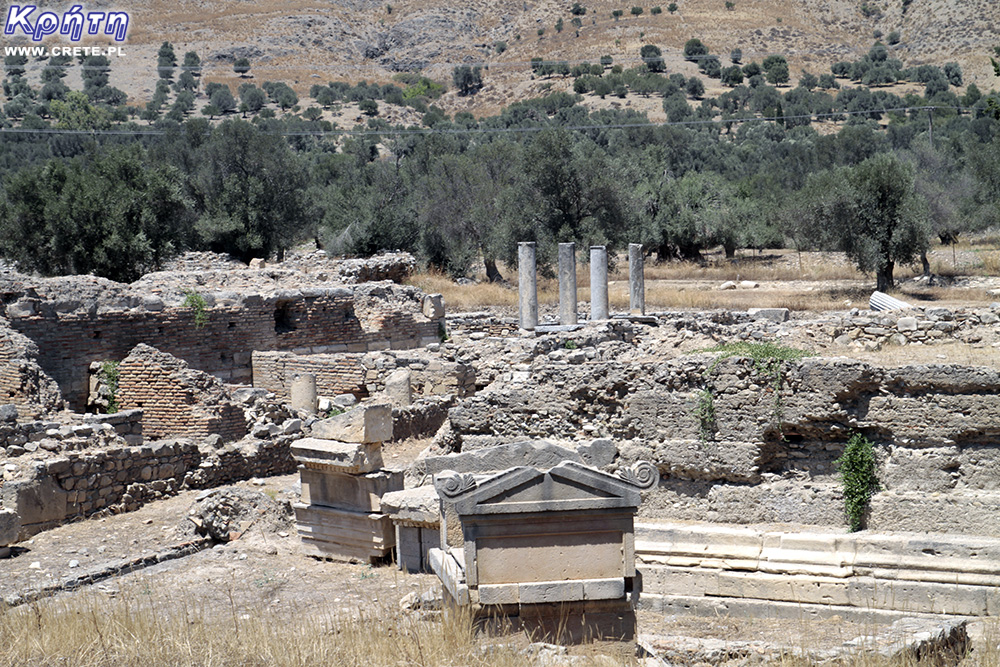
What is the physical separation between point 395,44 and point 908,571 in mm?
110699

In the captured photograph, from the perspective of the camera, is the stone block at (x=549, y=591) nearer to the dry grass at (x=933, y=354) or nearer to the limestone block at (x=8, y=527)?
the limestone block at (x=8, y=527)

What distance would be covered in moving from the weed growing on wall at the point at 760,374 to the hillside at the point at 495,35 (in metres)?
83.9

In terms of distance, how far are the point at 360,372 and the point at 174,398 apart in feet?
12.4

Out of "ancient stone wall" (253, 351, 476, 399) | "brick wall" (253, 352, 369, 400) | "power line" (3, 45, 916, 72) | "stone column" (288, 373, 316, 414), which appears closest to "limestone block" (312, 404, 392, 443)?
"ancient stone wall" (253, 351, 476, 399)

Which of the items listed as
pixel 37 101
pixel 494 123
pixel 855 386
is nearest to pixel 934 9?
pixel 494 123

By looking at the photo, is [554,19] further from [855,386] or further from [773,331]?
[855,386]

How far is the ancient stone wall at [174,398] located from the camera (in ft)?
49.3

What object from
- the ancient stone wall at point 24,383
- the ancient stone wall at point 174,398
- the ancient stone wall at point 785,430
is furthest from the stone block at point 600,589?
the ancient stone wall at point 24,383

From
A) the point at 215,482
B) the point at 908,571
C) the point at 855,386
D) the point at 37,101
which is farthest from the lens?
the point at 37,101

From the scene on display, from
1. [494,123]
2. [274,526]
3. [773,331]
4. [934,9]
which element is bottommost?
[274,526]

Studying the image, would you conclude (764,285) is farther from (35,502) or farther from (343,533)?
(35,502)

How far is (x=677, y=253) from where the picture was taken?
1647 inches

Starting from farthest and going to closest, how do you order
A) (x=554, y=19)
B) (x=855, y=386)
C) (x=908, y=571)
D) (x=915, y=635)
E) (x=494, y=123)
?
(x=554, y=19) < (x=494, y=123) < (x=855, y=386) < (x=908, y=571) < (x=915, y=635)

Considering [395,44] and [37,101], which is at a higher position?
[395,44]
